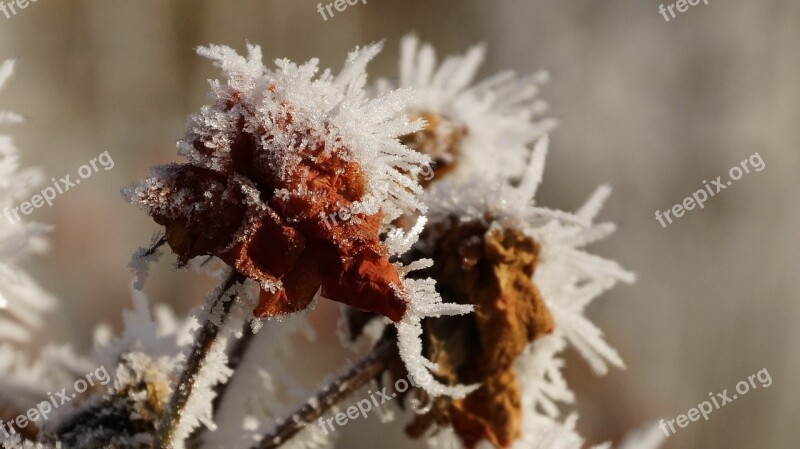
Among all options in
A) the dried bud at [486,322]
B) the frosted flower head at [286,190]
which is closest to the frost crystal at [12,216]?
the frosted flower head at [286,190]

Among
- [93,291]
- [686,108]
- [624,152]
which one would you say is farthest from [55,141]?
[686,108]

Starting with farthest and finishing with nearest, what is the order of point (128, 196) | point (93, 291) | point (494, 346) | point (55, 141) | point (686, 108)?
point (686, 108) < point (55, 141) < point (93, 291) < point (494, 346) < point (128, 196)

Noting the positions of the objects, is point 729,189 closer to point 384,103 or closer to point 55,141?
point 55,141

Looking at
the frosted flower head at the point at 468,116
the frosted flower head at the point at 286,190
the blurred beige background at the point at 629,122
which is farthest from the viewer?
the blurred beige background at the point at 629,122

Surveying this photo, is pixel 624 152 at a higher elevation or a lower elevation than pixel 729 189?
higher

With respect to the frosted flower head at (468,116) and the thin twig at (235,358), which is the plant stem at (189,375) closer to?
the thin twig at (235,358)
